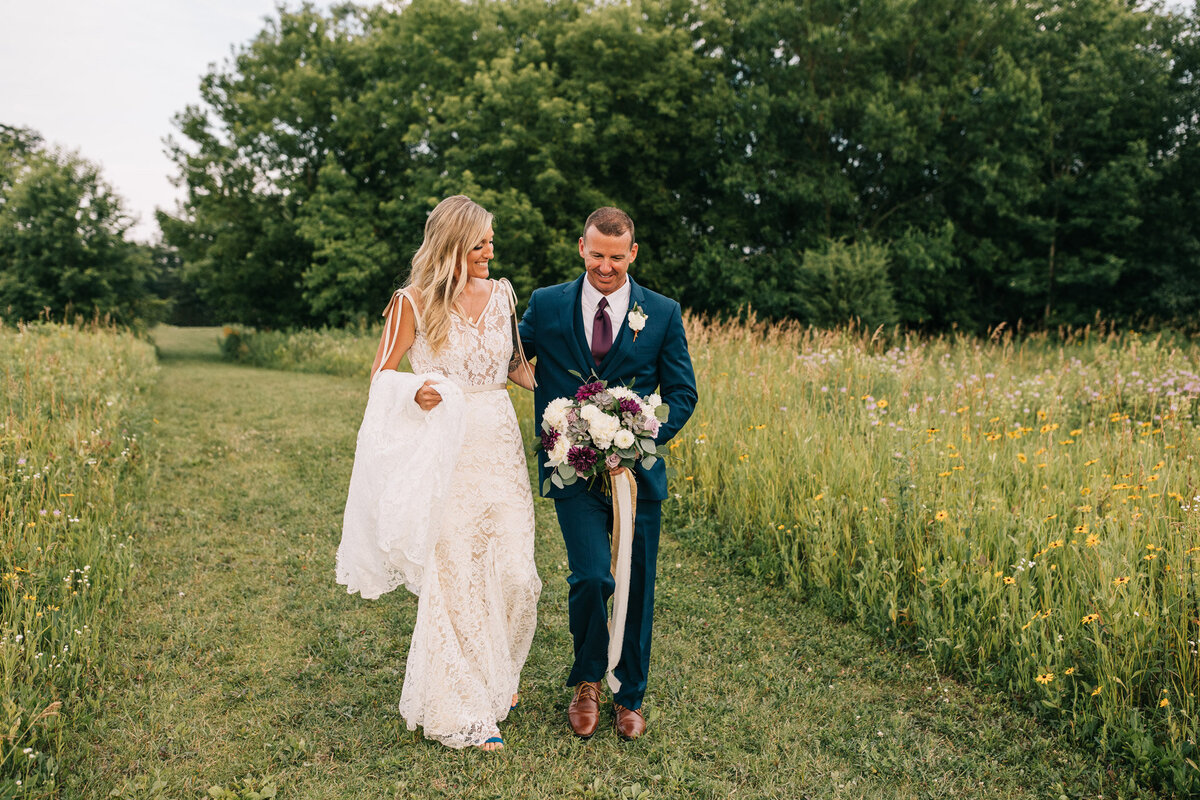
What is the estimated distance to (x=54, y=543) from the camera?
4.73 metres

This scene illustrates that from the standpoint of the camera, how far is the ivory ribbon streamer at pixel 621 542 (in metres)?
3.28

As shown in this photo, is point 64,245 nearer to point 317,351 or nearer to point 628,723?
point 317,351

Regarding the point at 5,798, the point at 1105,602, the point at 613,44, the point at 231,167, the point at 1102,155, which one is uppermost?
the point at 613,44

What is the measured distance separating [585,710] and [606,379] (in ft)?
5.12

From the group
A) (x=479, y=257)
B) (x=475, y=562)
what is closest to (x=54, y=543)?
(x=475, y=562)

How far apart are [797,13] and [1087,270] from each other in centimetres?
1252

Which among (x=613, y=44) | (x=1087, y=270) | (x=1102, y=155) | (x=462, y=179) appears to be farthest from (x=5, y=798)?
(x=1102, y=155)

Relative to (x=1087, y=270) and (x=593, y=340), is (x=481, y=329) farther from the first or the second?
(x=1087, y=270)

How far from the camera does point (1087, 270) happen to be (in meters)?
24.1

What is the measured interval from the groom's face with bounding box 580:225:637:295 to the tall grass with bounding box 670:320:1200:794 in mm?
2560

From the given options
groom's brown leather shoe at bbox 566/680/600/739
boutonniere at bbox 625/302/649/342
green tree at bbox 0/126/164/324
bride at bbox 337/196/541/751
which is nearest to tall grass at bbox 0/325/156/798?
bride at bbox 337/196/541/751

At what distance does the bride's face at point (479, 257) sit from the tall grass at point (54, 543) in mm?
2482

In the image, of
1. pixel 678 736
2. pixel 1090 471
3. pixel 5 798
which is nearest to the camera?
pixel 5 798

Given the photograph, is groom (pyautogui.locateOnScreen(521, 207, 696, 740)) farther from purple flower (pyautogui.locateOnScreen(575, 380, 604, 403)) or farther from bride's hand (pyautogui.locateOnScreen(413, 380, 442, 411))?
bride's hand (pyautogui.locateOnScreen(413, 380, 442, 411))
